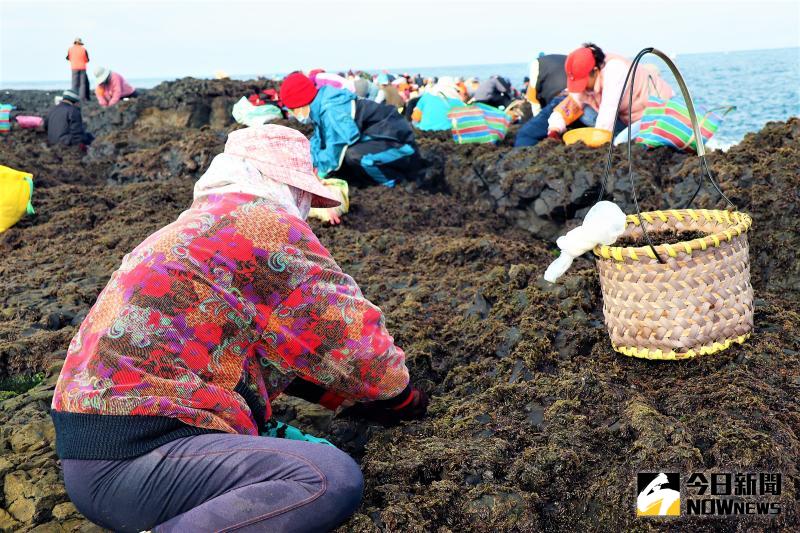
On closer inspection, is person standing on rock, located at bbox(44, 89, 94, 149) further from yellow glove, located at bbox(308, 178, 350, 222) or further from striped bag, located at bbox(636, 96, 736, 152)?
striped bag, located at bbox(636, 96, 736, 152)

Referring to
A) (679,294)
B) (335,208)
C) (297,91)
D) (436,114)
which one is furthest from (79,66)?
(679,294)

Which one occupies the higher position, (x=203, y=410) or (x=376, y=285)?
(x=203, y=410)

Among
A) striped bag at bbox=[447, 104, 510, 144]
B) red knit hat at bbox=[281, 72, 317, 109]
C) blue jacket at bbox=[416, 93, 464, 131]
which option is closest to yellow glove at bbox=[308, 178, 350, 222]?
red knit hat at bbox=[281, 72, 317, 109]

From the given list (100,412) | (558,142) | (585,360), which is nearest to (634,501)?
(585,360)

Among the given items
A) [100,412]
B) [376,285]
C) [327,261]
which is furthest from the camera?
[376,285]

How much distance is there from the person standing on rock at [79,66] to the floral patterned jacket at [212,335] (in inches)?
555

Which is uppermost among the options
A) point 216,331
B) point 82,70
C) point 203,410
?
point 82,70

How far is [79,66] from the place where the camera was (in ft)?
47.2

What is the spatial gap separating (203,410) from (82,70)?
48.7ft

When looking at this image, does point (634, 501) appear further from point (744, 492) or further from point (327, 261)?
point (327, 261)

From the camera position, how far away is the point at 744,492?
1827 millimetres

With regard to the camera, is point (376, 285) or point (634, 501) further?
point (376, 285)

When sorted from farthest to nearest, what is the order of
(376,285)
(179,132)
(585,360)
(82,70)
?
(82,70) < (179,132) < (376,285) < (585,360)

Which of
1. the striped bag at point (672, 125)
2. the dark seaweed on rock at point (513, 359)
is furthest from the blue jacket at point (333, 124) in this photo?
the striped bag at point (672, 125)
